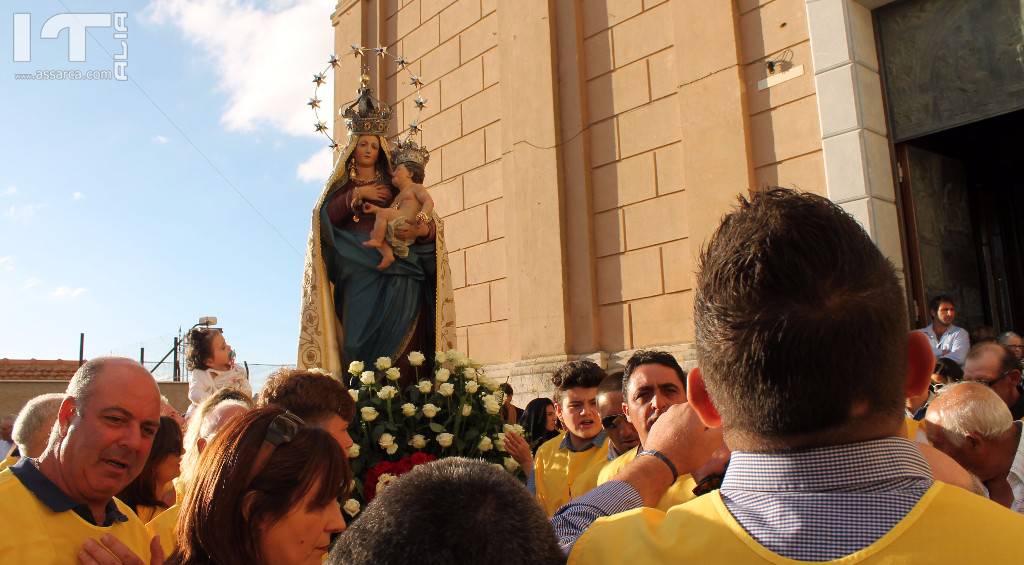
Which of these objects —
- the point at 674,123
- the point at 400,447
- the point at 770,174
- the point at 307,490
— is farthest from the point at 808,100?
the point at 307,490

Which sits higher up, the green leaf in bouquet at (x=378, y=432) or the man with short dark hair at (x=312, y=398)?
the man with short dark hair at (x=312, y=398)

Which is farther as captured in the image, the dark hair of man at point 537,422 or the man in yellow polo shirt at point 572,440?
the dark hair of man at point 537,422

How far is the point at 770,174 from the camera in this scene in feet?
23.5

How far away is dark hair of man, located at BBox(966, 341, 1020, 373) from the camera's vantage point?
4.78 meters

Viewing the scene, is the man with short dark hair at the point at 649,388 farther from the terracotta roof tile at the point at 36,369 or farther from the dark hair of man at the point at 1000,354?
A: the terracotta roof tile at the point at 36,369

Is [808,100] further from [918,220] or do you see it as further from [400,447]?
[400,447]

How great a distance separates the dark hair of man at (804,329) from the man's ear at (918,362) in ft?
0.23

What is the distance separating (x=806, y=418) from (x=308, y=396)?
7.09 ft

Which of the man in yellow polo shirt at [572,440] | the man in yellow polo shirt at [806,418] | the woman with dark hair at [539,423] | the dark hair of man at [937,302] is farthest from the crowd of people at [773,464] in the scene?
the dark hair of man at [937,302]

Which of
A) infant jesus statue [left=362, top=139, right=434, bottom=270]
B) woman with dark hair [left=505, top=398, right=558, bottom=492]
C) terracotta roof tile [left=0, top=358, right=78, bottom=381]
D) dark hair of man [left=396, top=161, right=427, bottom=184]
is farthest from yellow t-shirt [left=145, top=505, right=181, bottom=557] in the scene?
terracotta roof tile [left=0, top=358, right=78, bottom=381]

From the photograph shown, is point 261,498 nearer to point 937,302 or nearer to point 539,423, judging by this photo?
point 539,423

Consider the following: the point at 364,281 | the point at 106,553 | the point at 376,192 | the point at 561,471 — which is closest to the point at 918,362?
the point at 106,553

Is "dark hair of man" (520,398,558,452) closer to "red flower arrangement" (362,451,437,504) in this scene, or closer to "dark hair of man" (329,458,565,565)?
"red flower arrangement" (362,451,437,504)

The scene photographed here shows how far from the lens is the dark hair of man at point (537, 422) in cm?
662
